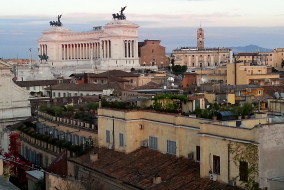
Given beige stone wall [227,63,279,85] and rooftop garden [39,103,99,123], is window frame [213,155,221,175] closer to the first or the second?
rooftop garden [39,103,99,123]

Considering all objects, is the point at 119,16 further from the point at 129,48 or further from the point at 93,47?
the point at 93,47

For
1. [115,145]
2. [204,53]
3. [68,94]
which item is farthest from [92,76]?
[204,53]

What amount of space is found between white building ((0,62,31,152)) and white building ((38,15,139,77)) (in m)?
62.4

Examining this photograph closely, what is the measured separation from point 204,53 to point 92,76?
326 ft

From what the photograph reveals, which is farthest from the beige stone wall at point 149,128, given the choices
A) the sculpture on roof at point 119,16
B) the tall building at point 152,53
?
the tall building at point 152,53

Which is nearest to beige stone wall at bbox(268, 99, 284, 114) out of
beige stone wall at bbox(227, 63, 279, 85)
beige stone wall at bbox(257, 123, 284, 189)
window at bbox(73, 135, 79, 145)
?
beige stone wall at bbox(257, 123, 284, 189)

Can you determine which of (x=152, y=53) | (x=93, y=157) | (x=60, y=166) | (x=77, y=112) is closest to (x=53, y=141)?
(x=77, y=112)

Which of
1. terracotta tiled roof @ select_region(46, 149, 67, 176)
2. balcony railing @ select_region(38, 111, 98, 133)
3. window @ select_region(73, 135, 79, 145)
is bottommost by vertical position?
terracotta tiled roof @ select_region(46, 149, 67, 176)

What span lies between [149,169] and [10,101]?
38271 millimetres

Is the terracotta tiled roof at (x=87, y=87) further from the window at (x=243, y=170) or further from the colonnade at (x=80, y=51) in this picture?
the colonnade at (x=80, y=51)

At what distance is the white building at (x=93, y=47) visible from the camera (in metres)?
141

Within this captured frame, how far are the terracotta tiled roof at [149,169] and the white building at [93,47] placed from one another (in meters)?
95.7

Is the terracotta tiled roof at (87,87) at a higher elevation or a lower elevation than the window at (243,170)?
lower

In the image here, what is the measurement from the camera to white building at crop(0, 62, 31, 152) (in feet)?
193
